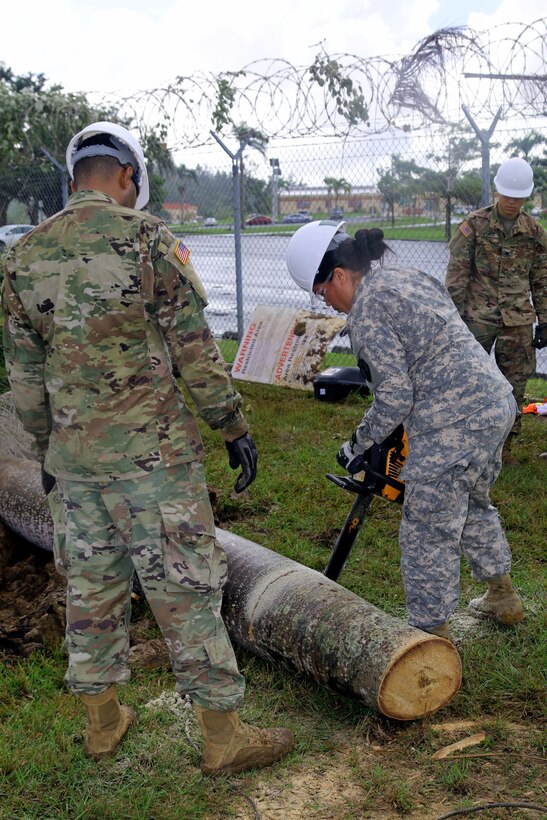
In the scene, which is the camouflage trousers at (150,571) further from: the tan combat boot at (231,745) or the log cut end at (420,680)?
the log cut end at (420,680)

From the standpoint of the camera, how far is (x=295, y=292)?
32.9 feet

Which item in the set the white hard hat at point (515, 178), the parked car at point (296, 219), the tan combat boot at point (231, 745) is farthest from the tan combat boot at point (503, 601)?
the parked car at point (296, 219)

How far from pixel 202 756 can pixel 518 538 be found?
2424 millimetres

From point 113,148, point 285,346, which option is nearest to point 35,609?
point 113,148

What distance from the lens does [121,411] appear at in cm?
253

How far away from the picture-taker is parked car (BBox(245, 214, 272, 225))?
30.4ft

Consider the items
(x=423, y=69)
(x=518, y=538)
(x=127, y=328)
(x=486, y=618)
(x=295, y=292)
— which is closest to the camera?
(x=127, y=328)

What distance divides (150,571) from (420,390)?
121 centimetres

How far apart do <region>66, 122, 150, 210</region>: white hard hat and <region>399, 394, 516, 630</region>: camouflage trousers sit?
142 cm

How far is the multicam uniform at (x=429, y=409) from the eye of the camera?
3018 mm

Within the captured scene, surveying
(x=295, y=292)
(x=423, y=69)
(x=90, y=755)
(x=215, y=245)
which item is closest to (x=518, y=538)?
(x=90, y=755)

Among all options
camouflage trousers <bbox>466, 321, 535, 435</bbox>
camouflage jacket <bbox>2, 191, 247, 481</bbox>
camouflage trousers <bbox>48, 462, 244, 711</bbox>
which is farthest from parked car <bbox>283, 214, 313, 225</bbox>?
camouflage trousers <bbox>48, 462, 244, 711</bbox>

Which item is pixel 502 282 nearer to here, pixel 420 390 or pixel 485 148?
pixel 485 148

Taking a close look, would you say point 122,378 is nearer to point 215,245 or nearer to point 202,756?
point 202,756
